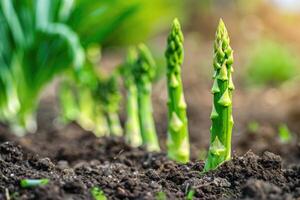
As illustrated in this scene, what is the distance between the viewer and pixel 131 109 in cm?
459

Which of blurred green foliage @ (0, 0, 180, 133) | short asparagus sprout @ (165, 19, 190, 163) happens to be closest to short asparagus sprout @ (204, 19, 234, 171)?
short asparagus sprout @ (165, 19, 190, 163)

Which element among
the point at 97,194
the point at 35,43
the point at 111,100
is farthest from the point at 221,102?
the point at 35,43

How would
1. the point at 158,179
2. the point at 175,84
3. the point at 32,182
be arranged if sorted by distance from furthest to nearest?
the point at 175,84
the point at 158,179
the point at 32,182

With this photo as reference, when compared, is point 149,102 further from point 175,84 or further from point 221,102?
point 221,102

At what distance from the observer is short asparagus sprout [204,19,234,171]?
2.90 m

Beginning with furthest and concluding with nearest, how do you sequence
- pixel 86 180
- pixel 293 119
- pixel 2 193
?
pixel 293 119 → pixel 86 180 → pixel 2 193

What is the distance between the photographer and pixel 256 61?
28.5ft

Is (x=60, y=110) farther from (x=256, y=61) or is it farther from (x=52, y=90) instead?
(x=256, y=61)

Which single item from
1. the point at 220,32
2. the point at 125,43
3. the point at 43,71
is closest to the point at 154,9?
the point at 125,43

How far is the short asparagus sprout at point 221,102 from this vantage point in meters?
2.90

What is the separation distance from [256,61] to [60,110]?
128 inches

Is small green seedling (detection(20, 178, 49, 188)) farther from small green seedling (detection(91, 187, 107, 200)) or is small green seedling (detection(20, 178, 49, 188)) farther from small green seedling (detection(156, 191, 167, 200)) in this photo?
small green seedling (detection(156, 191, 167, 200))

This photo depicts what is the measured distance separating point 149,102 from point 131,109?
12.6 inches

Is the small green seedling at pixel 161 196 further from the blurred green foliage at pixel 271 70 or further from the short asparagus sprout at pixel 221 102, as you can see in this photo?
the blurred green foliage at pixel 271 70
